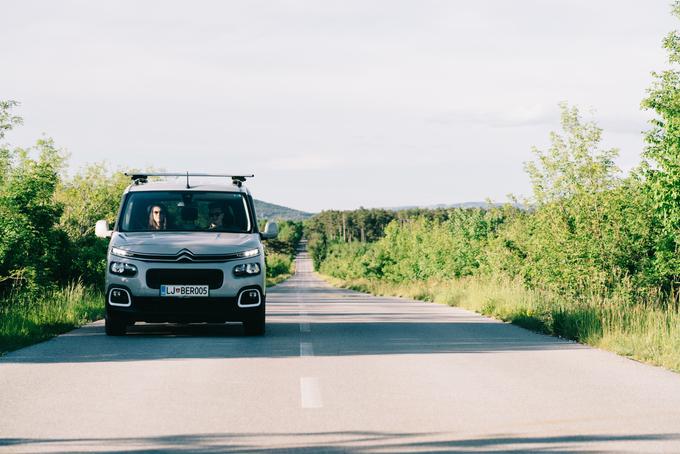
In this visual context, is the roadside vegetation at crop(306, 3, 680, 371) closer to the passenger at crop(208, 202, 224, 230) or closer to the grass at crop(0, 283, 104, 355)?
the passenger at crop(208, 202, 224, 230)

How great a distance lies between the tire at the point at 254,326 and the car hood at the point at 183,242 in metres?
1.05

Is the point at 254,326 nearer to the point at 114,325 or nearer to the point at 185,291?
the point at 185,291

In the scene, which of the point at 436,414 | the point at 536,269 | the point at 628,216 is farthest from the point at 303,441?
the point at 536,269

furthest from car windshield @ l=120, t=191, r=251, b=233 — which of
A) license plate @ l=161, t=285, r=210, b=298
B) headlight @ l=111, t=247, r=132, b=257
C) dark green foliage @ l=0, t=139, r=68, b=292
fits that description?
dark green foliage @ l=0, t=139, r=68, b=292

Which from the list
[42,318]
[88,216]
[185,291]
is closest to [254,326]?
[185,291]

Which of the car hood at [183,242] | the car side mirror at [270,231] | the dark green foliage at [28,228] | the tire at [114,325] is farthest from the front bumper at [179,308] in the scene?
the dark green foliage at [28,228]

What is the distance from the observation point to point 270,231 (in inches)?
513

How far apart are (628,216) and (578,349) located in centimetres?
1000

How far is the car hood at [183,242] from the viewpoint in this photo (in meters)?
12.3

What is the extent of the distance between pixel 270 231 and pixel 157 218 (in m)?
1.74

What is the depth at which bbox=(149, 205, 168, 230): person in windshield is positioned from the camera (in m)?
13.2

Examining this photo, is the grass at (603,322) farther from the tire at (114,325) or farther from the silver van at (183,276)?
the tire at (114,325)

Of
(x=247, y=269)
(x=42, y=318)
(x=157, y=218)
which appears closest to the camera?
(x=247, y=269)

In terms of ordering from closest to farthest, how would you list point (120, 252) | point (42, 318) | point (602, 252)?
point (120, 252), point (42, 318), point (602, 252)
